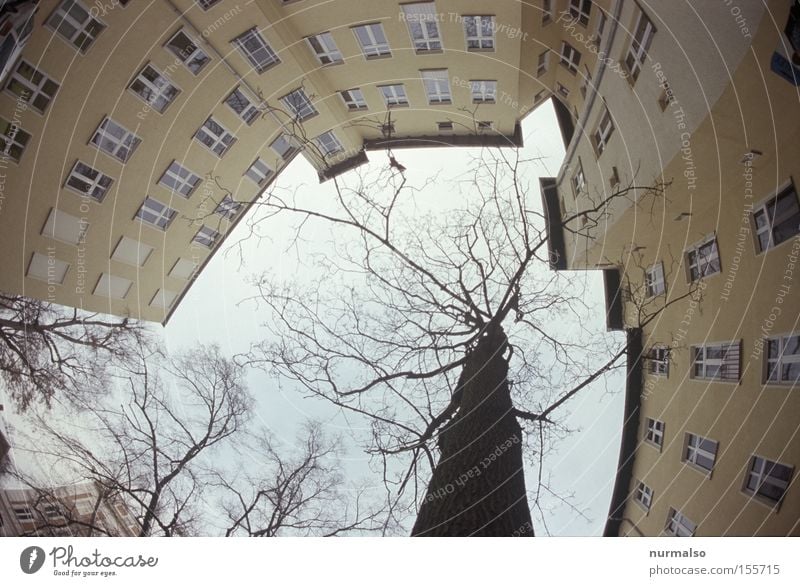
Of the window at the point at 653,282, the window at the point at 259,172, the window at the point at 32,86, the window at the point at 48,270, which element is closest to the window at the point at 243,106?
the window at the point at 259,172

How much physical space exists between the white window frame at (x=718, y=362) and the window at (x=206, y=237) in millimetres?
2322

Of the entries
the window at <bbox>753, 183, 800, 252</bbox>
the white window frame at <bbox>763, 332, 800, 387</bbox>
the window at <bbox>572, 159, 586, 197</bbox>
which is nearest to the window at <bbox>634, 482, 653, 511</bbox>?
the white window frame at <bbox>763, 332, 800, 387</bbox>

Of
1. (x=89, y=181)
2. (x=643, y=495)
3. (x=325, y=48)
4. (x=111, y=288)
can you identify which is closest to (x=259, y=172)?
A: (x=325, y=48)

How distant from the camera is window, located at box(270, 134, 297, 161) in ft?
6.31

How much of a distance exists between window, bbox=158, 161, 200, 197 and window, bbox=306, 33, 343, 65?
86cm

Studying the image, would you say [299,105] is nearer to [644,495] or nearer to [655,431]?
[655,431]

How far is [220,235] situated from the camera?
6.40 ft

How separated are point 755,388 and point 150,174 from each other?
299 cm

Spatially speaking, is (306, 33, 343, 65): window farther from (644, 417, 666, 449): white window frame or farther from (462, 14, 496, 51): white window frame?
(644, 417, 666, 449): white window frame

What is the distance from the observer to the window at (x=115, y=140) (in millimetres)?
1897

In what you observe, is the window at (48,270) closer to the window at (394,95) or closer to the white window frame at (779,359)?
the window at (394,95)

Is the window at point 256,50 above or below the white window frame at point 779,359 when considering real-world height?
above

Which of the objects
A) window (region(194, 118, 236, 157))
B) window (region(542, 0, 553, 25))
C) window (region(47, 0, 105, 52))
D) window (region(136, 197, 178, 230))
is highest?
window (region(47, 0, 105, 52))

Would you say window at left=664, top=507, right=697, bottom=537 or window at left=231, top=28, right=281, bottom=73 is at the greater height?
window at left=231, top=28, right=281, bottom=73
